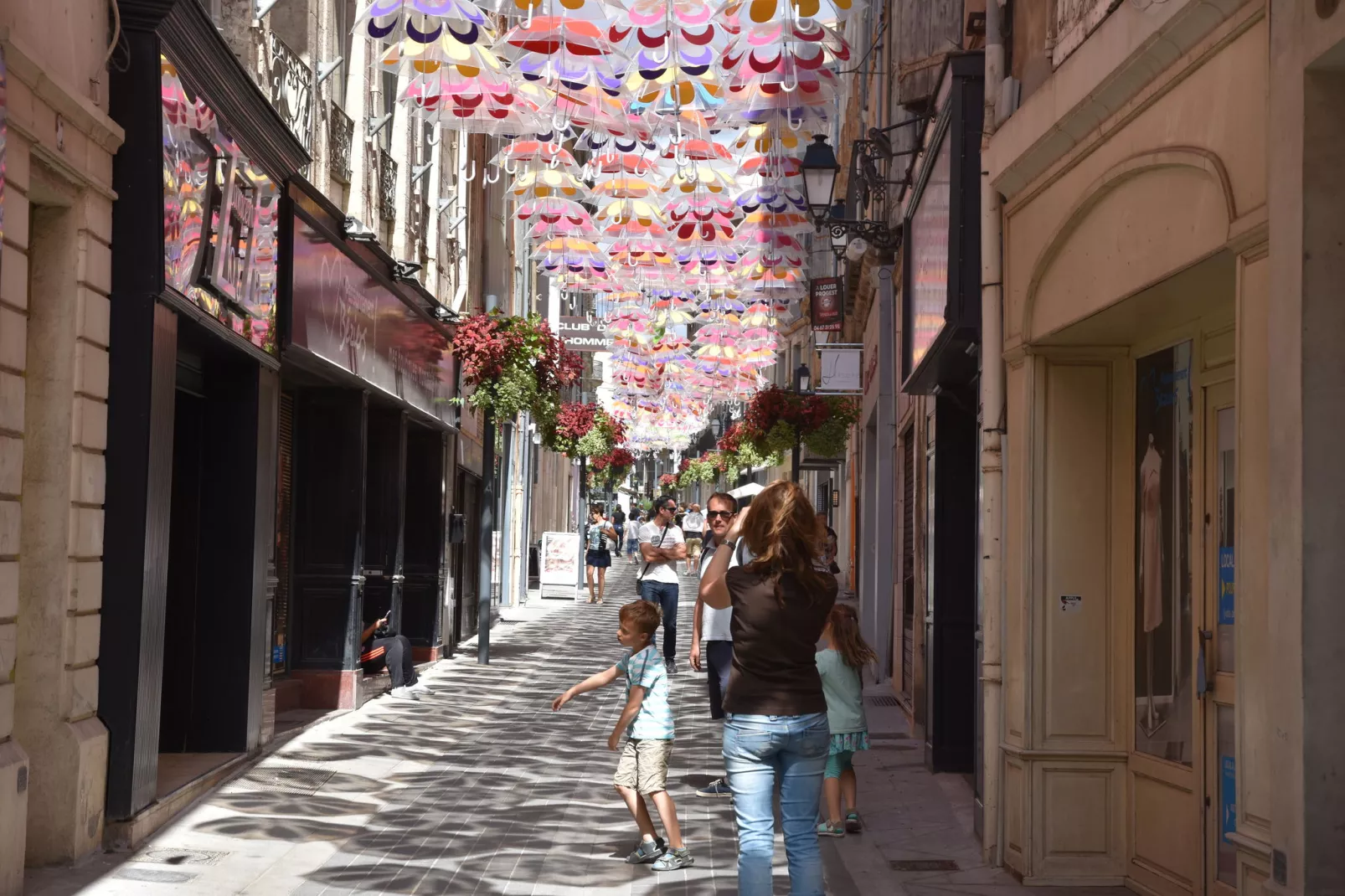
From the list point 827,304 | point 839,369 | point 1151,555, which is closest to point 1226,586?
point 1151,555

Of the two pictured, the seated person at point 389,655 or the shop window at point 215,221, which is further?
the seated person at point 389,655

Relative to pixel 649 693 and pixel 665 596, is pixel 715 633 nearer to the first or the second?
pixel 649 693

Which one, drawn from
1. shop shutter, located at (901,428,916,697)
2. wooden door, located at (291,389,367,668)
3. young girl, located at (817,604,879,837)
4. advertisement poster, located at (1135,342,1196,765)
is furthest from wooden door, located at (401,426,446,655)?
advertisement poster, located at (1135,342,1196,765)

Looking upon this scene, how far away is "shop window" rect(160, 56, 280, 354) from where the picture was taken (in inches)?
355

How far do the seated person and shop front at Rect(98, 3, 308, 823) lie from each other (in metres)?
4.19

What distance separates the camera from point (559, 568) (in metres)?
33.1

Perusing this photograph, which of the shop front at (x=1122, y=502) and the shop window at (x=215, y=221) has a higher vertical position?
the shop window at (x=215, y=221)

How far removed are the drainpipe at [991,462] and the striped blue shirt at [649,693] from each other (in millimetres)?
1770

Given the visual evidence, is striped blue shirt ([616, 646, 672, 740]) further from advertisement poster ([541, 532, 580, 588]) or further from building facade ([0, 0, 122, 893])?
advertisement poster ([541, 532, 580, 588])

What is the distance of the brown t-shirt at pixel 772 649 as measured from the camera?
5738 mm

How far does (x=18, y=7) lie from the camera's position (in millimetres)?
7109

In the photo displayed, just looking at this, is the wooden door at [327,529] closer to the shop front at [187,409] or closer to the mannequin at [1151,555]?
the shop front at [187,409]

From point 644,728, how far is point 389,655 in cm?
830

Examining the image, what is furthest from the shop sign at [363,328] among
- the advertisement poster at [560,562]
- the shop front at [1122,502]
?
the advertisement poster at [560,562]
